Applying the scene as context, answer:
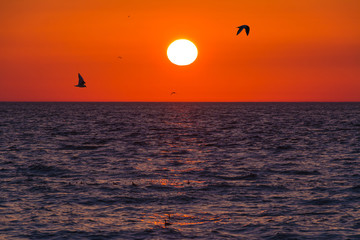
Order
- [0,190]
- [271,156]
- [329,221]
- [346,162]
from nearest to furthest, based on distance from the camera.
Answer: [329,221], [0,190], [346,162], [271,156]

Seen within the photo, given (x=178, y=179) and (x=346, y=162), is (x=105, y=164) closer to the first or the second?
(x=178, y=179)

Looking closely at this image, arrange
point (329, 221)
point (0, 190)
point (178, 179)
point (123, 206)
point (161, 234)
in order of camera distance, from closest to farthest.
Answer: point (161, 234)
point (329, 221)
point (123, 206)
point (0, 190)
point (178, 179)

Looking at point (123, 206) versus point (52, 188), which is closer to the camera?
point (123, 206)

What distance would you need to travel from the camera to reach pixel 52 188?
2094 cm

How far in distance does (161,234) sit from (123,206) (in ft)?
12.1

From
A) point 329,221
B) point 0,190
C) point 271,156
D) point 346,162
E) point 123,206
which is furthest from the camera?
point 271,156

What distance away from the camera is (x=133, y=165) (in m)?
28.3

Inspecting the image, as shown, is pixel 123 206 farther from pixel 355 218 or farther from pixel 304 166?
pixel 304 166

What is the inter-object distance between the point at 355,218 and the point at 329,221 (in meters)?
1.01

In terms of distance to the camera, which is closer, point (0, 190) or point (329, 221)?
point (329, 221)

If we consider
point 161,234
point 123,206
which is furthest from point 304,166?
A: point 161,234

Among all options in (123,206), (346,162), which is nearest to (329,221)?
(123,206)

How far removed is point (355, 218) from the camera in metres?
16.0

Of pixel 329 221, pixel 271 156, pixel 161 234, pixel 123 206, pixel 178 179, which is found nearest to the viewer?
pixel 161 234
